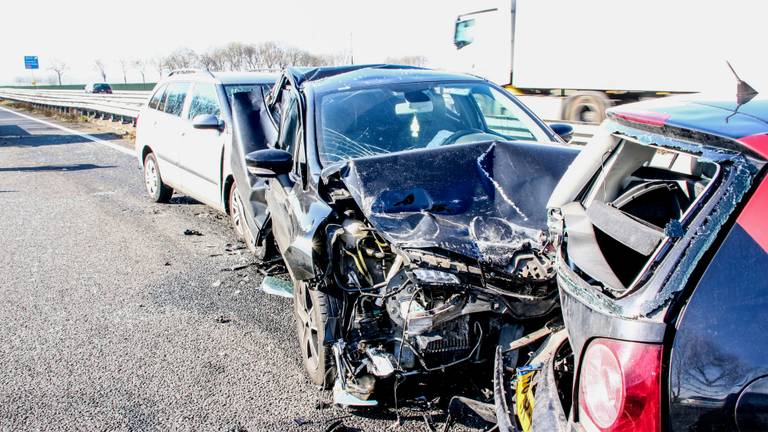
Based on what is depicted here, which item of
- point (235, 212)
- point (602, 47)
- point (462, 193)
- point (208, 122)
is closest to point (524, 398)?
point (462, 193)

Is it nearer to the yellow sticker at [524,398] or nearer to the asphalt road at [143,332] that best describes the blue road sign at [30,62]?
the asphalt road at [143,332]

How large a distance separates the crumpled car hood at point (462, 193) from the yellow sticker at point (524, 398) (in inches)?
29.4

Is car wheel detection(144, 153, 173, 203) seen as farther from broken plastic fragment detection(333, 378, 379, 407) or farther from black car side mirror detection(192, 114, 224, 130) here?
broken plastic fragment detection(333, 378, 379, 407)

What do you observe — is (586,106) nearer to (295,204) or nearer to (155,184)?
(155,184)

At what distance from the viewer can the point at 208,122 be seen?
6832 millimetres

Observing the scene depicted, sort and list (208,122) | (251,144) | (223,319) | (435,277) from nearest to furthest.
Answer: (435,277)
(223,319)
(251,144)
(208,122)

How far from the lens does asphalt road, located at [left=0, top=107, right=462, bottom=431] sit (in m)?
3.46

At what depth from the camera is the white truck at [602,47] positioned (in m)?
12.0

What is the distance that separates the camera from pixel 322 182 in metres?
3.81

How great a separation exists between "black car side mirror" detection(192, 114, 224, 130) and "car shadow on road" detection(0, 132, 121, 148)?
42.7 feet

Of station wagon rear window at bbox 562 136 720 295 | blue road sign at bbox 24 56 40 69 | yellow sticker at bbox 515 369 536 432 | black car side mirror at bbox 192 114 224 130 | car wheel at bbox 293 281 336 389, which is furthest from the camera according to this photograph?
blue road sign at bbox 24 56 40 69

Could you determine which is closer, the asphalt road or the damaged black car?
the damaged black car

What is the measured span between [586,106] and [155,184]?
34.5 ft

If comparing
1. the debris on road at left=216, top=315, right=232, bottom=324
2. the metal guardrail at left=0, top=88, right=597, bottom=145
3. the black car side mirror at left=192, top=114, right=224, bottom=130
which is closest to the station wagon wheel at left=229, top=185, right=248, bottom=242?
the black car side mirror at left=192, top=114, right=224, bottom=130
